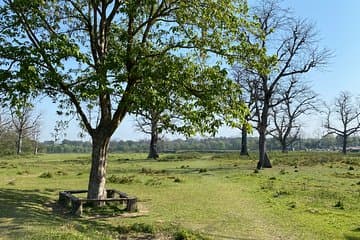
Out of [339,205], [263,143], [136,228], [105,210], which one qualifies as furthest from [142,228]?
[263,143]

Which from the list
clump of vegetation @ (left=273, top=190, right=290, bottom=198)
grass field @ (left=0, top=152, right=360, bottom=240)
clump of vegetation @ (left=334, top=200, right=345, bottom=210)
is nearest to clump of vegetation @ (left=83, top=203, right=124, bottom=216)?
grass field @ (left=0, top=152, right=360, bottom=240)

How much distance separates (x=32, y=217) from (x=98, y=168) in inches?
167

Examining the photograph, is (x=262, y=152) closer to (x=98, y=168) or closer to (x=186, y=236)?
(x=98, y=168)

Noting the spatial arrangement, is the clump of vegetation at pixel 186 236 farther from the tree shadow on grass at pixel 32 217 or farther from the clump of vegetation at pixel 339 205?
the clump of vegetation at pixel 339 205

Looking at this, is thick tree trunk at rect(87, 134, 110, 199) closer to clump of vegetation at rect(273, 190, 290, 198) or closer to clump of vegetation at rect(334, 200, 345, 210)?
clump of vegetation at rect(273, 190, 290, 198)

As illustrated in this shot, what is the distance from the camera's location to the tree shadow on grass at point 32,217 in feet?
33.5

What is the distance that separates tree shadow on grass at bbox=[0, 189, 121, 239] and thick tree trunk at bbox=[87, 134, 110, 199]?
140 centimetres

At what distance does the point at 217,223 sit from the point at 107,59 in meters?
5.95

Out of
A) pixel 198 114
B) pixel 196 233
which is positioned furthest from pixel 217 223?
pixel 198 114

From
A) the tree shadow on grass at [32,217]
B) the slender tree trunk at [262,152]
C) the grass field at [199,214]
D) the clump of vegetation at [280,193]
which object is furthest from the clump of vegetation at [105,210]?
the slender tree trunk at [262,152]

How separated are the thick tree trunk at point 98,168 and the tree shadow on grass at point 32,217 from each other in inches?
55.1

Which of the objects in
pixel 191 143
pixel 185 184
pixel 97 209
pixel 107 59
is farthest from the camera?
pixel 191 143

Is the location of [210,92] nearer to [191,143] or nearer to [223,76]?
[223,76]

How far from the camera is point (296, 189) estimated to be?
20094mm
